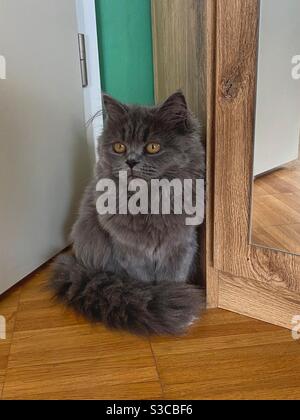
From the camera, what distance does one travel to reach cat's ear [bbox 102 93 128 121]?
2.89 feet

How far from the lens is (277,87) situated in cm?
75

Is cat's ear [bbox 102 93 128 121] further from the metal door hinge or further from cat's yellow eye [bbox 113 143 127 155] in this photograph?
the metal door hinge

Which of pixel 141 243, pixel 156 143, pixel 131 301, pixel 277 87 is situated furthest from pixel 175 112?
pixel 131 301

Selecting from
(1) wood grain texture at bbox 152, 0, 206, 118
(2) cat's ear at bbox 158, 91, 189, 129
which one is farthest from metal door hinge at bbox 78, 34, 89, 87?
(2) cat's ear at bbox 158, 91, 189, 129

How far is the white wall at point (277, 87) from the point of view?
0.72 metres

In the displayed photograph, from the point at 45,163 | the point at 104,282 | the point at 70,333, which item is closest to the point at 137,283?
the point at 104,282

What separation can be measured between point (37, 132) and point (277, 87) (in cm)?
69

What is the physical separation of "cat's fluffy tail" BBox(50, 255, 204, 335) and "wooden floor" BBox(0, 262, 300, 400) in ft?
0.10

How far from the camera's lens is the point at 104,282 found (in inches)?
37.5

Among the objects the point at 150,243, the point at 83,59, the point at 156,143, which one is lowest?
the point at 150,243

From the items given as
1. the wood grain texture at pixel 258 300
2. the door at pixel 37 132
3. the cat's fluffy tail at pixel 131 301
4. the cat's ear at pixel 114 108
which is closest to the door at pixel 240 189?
the wood grain texture at pixel 258 300

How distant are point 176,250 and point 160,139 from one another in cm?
29

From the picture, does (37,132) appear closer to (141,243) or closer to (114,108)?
(114,108)
